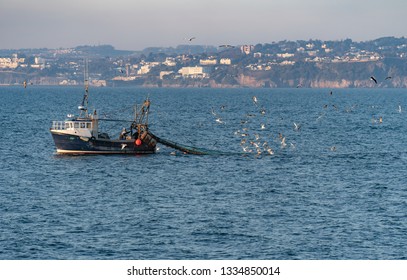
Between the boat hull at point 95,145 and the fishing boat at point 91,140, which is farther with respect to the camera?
the boat hull at point 95,145

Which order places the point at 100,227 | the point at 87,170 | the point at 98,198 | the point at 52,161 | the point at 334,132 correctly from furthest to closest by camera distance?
1. the point at 334,132
2. the point at 52,161
3. the point at 87,170
4. the point at 98,198
5. the point at 100,227

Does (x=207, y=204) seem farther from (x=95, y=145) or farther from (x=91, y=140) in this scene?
(x=91, y=140)

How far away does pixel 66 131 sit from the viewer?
123 meters

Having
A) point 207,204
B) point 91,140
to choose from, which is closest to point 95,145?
point 91,140

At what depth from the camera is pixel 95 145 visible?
123188 millimetres

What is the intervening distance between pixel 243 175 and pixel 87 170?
19.5m

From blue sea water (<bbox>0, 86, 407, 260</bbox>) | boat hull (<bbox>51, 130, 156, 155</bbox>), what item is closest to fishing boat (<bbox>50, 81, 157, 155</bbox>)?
boat hull (<bbox>51, 130, 156, 155</bbox>)

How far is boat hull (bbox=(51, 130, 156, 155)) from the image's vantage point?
4843 inches

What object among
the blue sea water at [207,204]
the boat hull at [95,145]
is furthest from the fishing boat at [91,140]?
the blue sea water at [207,204]

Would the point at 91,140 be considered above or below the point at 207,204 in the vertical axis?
above

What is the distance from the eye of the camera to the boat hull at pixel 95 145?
404 feet

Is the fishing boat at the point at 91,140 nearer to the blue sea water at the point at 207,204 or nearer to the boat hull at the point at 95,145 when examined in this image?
the boat hull at the point at 95,145
